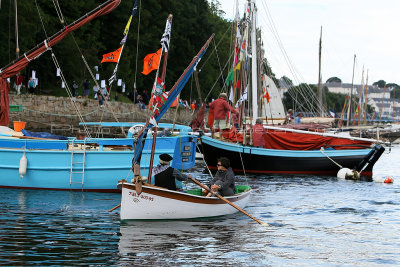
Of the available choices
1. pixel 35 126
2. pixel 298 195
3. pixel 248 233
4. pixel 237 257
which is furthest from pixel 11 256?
pixel 35 126

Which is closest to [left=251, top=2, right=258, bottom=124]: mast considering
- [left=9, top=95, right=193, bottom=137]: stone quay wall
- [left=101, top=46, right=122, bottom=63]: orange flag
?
[left=101, top=46, right=122, bottom=63]: orange flag

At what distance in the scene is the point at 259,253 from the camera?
15117 mm

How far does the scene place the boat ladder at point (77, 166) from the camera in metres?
23.0

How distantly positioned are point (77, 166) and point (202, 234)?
762cm

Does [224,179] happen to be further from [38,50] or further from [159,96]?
[38,50]

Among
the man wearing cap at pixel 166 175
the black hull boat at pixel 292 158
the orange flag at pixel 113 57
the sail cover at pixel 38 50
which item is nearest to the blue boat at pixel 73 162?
the sail cover at pixel 38 50

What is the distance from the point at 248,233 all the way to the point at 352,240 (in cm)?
259

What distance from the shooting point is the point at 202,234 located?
17.0 m

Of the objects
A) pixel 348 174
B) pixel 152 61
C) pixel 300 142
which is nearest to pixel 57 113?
pixel 300 142

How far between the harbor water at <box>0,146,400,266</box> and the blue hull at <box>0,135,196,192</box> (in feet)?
1.40

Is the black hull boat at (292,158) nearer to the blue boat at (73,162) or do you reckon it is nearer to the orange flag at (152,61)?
the orange flag at (152,61)

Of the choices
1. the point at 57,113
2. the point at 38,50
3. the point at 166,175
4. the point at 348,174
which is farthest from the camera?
the point at 57,113

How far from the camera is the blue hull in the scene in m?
23.1

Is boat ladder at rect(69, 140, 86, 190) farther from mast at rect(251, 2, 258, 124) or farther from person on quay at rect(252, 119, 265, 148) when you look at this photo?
mast at rect(251, 2, 258, 124)
